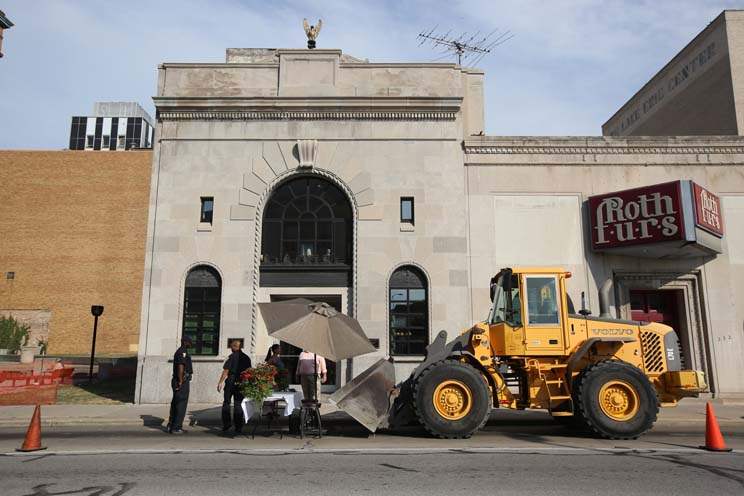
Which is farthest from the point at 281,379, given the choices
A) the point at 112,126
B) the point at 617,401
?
the point at 112,126

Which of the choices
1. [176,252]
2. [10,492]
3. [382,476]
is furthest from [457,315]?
[10,492]

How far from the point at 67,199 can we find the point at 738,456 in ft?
176

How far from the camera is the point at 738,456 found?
26.6 ft

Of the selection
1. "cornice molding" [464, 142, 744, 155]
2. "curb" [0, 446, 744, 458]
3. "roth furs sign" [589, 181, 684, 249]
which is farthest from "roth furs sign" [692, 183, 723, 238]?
"curb" [0, 446, 744, 458]

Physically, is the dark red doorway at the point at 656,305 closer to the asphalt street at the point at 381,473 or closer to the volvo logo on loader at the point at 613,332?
the volvo logo on loader at the point at 613,332

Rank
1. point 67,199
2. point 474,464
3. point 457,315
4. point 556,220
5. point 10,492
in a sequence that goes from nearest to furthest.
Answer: point 10,492 → point 474,464 → point 457,315 → point 556,220 → point 67,199

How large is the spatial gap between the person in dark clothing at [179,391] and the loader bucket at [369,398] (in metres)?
3.13

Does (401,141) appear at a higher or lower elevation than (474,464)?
higher

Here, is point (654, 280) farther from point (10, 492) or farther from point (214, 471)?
point (10, 492)

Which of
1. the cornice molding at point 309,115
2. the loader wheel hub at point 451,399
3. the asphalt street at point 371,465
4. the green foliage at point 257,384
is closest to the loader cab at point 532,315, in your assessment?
the loader wheel hub at point 451,399

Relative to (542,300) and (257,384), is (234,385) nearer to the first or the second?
(257,384)

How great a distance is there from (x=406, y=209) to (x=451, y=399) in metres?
8.30

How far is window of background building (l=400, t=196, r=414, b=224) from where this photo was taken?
55.5 ft

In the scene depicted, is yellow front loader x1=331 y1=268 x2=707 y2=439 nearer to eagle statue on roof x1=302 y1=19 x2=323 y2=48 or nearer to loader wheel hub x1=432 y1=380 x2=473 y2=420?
loader wheel hub x1=432 y1=380 x2=473 y2=420
